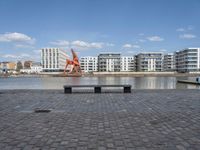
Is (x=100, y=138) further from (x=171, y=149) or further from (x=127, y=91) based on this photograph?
(x=127, y=91)

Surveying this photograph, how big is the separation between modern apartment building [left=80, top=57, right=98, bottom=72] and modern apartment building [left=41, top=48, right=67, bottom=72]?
2347cm

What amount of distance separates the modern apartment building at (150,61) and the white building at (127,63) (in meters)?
13.0

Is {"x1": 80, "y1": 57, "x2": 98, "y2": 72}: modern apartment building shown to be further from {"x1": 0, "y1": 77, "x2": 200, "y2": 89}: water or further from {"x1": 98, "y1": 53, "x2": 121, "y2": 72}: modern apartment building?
{"x1": 0, "y1": 77, "x2": 200, "y2": 89}: water

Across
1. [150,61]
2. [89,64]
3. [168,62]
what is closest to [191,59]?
[150,61]

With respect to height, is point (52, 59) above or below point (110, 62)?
above

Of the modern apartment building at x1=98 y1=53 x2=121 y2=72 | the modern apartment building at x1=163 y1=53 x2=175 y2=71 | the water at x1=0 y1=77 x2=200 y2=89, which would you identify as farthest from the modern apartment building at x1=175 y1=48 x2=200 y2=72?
the water at x1=0 y1=77 x2=200 y2=89

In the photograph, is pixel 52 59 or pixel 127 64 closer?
pixel 52 59

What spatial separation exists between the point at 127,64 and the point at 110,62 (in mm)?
15077

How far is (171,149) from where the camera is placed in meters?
4.40

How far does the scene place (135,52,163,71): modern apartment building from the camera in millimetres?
151625

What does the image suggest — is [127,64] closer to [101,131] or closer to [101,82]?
[101,82]

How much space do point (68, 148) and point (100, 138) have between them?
95cm

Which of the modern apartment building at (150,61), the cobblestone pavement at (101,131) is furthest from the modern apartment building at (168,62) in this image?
the cobblestone pavement at (101,131)

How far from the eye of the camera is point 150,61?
15162cm
